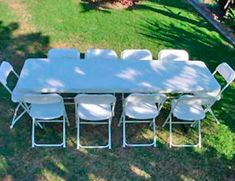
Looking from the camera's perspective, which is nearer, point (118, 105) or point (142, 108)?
point (142, 108)

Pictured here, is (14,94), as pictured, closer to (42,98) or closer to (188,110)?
(42,98)

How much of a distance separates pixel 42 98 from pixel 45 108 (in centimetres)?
55

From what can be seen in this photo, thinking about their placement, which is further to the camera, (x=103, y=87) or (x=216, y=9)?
(x=216, y=9)

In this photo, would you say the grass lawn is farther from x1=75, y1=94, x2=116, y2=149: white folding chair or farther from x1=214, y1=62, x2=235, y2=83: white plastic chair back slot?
x1=214, y1=62, x2=235, y2=83: white plastic chair back slot

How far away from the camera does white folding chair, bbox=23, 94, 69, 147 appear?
670cm

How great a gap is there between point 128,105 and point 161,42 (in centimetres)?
375

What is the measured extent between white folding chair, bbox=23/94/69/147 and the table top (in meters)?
0.26

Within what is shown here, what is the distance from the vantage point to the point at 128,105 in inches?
287

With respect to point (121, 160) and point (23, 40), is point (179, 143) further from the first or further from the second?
point (23, 40)

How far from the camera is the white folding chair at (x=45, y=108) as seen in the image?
6.70 m

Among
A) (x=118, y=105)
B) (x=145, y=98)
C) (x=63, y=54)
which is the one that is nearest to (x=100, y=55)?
(x=63, y=54)

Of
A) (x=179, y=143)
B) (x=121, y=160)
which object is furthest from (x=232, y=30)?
(x=121, y=160)

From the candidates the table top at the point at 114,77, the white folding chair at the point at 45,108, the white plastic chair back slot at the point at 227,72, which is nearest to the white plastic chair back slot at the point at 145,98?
the table top at the point at 114,77

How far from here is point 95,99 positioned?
6.79 m
